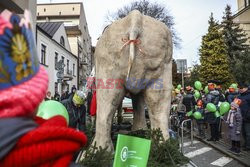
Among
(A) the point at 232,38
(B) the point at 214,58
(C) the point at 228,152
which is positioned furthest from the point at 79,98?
(A) the point at 232,38

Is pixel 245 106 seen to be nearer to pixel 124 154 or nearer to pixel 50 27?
pixel 124 154

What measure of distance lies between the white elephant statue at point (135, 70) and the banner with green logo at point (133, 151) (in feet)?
3.70

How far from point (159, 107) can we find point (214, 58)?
30717 millimetres

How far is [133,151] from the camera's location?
8.49ft

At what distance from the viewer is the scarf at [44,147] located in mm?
1083

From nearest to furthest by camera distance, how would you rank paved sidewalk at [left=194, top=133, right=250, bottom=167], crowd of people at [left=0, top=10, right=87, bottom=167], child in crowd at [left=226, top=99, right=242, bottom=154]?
crowd of people at [left=0, top=10, right=87, bottom=167] → paved sidewalk at [left=194, top=133, right=250, bottom=167] → child in crowd at [left=226, top=99, right=242, bottom=154]

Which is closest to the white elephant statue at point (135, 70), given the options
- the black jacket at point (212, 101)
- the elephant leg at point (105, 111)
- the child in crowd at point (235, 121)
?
the elephant leg at point (105, 111)

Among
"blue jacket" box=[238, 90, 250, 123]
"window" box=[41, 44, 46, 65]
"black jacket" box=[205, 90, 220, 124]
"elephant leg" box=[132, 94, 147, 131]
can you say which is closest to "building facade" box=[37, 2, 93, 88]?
"window" box=[41, 44, 46, 65]

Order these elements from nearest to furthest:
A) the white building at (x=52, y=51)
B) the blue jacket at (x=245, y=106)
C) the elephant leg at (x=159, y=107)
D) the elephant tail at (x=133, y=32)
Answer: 1. the elephant tail at (x=133, y=32)
2. the elephant leg at (x=159, y=107)
3. the blue jacket at (x=245, y=106)
4. the white building at (x=52, y=51)

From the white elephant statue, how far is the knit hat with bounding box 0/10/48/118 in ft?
7.74

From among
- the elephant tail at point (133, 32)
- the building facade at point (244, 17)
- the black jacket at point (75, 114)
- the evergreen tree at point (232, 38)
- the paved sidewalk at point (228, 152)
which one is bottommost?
the paved sidewalk at point (228, 152)

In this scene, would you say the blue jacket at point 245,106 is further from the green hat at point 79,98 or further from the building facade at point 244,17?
the building facade at point 244,17

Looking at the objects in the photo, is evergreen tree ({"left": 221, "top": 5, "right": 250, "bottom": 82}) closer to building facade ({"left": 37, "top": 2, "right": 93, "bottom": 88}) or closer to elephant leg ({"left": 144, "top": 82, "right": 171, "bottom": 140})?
building facade ({"left": 37, "top": 2, "right": 93, "bottom": 88})

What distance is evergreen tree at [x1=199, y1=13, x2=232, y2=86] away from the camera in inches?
1270
